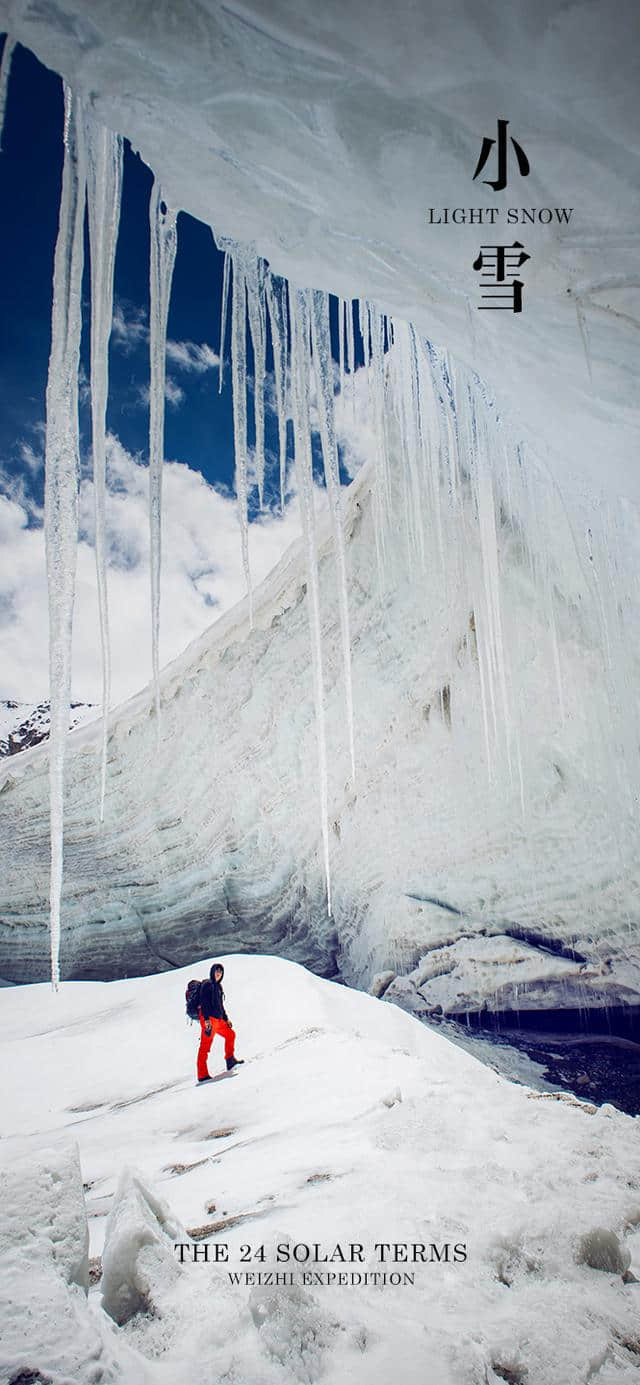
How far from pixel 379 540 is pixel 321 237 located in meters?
4.84

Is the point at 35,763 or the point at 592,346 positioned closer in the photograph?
the point at 592,346

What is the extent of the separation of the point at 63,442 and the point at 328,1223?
2923 millimetres

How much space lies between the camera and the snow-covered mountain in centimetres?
4100

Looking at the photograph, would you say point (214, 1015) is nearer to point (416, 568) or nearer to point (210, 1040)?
point (210, 1040)

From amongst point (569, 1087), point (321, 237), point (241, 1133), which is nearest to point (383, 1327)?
point (241, 1133)

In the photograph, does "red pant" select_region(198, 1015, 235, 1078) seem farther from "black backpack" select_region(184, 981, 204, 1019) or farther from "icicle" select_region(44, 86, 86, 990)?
"icicle" select_region(44, 86, 86, 990)

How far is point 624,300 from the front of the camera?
224cm

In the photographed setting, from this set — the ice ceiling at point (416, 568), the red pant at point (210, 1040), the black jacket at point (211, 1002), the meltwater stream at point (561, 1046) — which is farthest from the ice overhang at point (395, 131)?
the meltwater stream at point (561, 1046)

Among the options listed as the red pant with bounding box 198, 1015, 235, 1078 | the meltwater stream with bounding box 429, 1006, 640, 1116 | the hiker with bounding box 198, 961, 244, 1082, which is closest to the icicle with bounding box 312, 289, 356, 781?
the hiker with bounding box 198, 961, 244, 1082

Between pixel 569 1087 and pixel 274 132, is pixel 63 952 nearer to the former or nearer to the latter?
pixel 569 1087

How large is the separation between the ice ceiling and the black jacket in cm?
275

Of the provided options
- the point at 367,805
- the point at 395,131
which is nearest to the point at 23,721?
the point at 367,805

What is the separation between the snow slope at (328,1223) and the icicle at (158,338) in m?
2.31

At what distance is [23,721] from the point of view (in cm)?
5144
